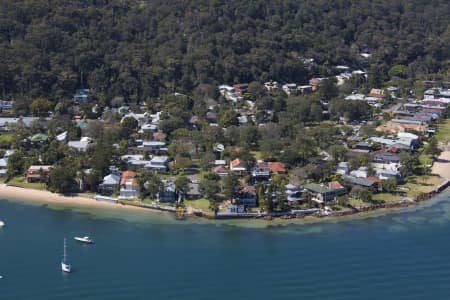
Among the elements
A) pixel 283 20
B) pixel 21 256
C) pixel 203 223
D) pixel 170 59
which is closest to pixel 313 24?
pixel 283 20

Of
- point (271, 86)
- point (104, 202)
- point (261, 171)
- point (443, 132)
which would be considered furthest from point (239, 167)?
point (271, 86)

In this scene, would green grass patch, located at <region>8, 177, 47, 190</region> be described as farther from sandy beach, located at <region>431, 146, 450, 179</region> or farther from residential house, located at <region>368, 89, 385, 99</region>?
residential house, located at <region>368, 89, 385, 99</region>

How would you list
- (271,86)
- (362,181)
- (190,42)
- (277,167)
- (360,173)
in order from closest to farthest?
(362,181) < (360,173) < (277,167) < (271,86) < (190,42)

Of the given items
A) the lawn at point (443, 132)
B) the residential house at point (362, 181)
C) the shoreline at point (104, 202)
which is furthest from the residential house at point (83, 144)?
the lawn at point (443, 132)

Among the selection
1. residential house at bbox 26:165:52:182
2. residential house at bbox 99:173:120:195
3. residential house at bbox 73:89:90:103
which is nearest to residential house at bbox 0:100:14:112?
residential house at bbox 73:89:90:103

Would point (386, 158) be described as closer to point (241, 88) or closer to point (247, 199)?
point (247, 199)

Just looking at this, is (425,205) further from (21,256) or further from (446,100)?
(446,100)
